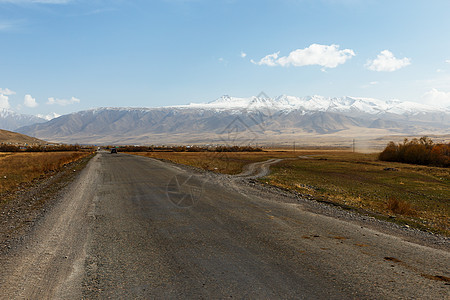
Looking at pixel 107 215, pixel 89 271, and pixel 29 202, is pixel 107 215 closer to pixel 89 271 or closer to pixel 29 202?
pixel 89 271

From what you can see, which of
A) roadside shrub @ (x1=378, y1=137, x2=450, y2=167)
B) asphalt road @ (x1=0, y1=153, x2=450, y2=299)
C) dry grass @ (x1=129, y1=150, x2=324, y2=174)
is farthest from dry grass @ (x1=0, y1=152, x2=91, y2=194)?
roadside shrub @ (x1=378, y1=137, x2=450, y2=167)

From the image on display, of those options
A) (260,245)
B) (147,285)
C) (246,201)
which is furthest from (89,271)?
(246,201)

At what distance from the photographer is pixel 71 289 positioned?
15.1 ft

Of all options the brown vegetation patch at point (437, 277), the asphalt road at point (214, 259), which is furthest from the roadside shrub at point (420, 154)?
the brown vegetation patch at point (437, 277)

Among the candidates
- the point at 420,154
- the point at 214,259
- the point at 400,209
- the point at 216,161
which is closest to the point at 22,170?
the point at 216,161

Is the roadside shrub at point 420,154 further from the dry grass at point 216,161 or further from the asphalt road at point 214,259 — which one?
the asphalt road at point 214,259

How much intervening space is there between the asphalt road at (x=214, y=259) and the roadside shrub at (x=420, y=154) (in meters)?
64.4

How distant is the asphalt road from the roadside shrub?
64.4 metres

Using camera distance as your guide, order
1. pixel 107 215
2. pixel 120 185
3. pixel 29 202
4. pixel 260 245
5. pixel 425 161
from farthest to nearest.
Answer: pixel 425 161
pixel 120 185
pixel 29 202
pixel 107 215
pixel 260 245

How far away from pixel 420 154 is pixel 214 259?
71.7 m

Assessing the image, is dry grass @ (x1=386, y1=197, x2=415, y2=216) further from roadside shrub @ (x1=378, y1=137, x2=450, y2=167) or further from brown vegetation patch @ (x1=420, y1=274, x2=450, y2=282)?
roadside shrub @ (x1=378, y1=137, x2=450, y2=167)

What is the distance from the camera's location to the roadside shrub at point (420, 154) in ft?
194

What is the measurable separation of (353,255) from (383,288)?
146cm

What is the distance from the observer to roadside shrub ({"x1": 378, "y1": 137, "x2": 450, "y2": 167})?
5925 centimetres
